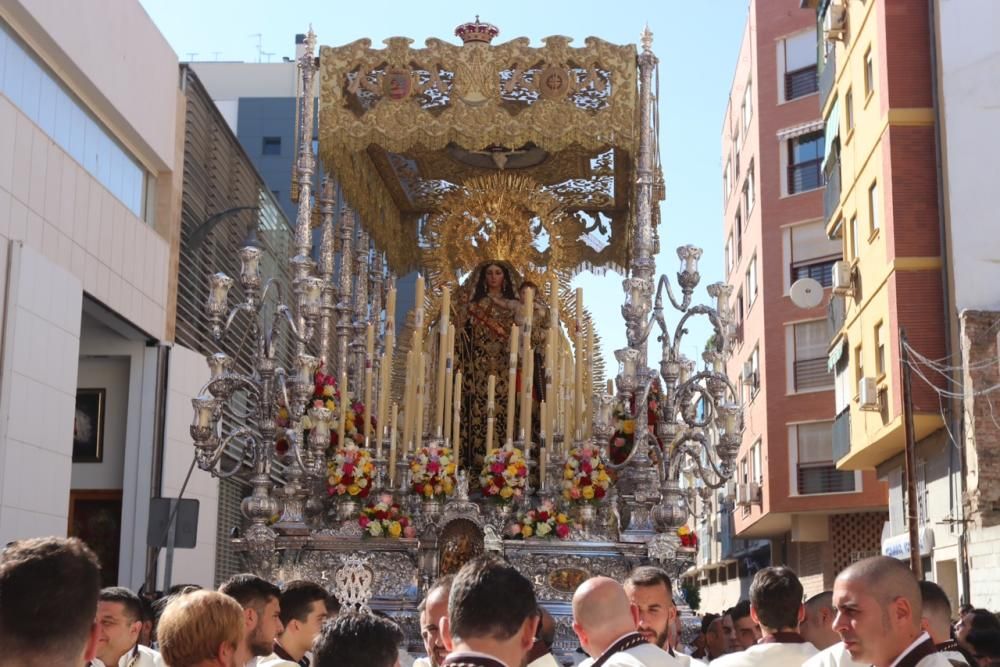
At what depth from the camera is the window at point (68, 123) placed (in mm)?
16359

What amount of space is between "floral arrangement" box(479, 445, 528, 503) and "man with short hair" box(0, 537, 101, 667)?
845cm

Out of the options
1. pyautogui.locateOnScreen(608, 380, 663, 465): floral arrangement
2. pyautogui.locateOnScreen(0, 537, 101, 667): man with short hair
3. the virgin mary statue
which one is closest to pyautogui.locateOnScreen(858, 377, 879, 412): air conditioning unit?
the virgin mary statue

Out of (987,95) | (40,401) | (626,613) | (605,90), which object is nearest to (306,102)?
(605,90)

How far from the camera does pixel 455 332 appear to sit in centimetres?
1333

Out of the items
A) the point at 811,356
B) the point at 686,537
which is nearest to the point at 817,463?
the point at 811,356

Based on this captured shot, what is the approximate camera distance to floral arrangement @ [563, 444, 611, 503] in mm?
11195

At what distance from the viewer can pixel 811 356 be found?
30250mm

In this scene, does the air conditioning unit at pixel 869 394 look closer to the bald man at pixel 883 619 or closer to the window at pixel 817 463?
the window at pixel 817 463

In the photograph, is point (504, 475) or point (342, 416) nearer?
point (504, 475)

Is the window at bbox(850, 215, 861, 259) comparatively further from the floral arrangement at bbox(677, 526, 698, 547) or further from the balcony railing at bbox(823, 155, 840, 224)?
the floral arrangement at bbox(677, 526, 698, 547)

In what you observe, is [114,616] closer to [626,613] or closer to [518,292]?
[626,613]

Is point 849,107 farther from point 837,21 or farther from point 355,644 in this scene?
point 355,644

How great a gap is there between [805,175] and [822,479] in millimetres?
6630

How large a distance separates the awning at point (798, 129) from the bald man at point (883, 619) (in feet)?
88.3
